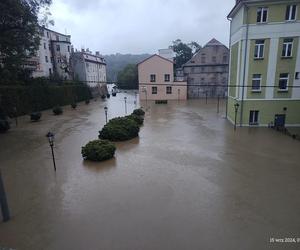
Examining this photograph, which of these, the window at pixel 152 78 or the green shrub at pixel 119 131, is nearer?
the green shrub at pixel 119 131

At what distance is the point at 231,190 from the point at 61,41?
46.1 meters

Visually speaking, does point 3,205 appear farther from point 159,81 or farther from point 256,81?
point 159,81

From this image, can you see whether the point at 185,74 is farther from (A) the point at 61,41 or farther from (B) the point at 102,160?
(B) the point at 102,160

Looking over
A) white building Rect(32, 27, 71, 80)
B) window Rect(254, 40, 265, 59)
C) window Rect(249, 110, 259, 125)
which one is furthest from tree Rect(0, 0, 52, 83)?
white building Rect(32, 27, 71, 80)

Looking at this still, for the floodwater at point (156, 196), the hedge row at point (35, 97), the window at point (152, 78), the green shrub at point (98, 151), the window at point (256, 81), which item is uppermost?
the window at point (152, 78)

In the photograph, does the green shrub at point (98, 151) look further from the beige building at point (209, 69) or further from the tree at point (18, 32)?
the beige building at point (209, 69)

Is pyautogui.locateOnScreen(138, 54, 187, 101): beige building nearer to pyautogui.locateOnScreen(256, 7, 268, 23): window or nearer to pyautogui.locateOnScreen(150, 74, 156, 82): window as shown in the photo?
pyautogui.locateOnScreen(150, 74, 156, 82): window

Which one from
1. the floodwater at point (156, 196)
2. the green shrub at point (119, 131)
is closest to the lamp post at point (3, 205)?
the floodwater at point (156, 196)

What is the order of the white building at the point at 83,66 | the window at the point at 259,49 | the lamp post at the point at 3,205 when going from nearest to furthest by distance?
the lamp post at the point at 3,205
the window at the point at 259,49
the white building at the point at 83,66

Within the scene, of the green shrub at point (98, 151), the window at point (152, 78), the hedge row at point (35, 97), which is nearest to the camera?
the green shrub at point (98, 151)

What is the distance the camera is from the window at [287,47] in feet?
61.0

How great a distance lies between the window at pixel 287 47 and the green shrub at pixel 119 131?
14.1m

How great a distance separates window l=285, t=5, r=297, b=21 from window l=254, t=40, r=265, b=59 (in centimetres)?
246

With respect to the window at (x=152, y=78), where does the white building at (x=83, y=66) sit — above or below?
above
